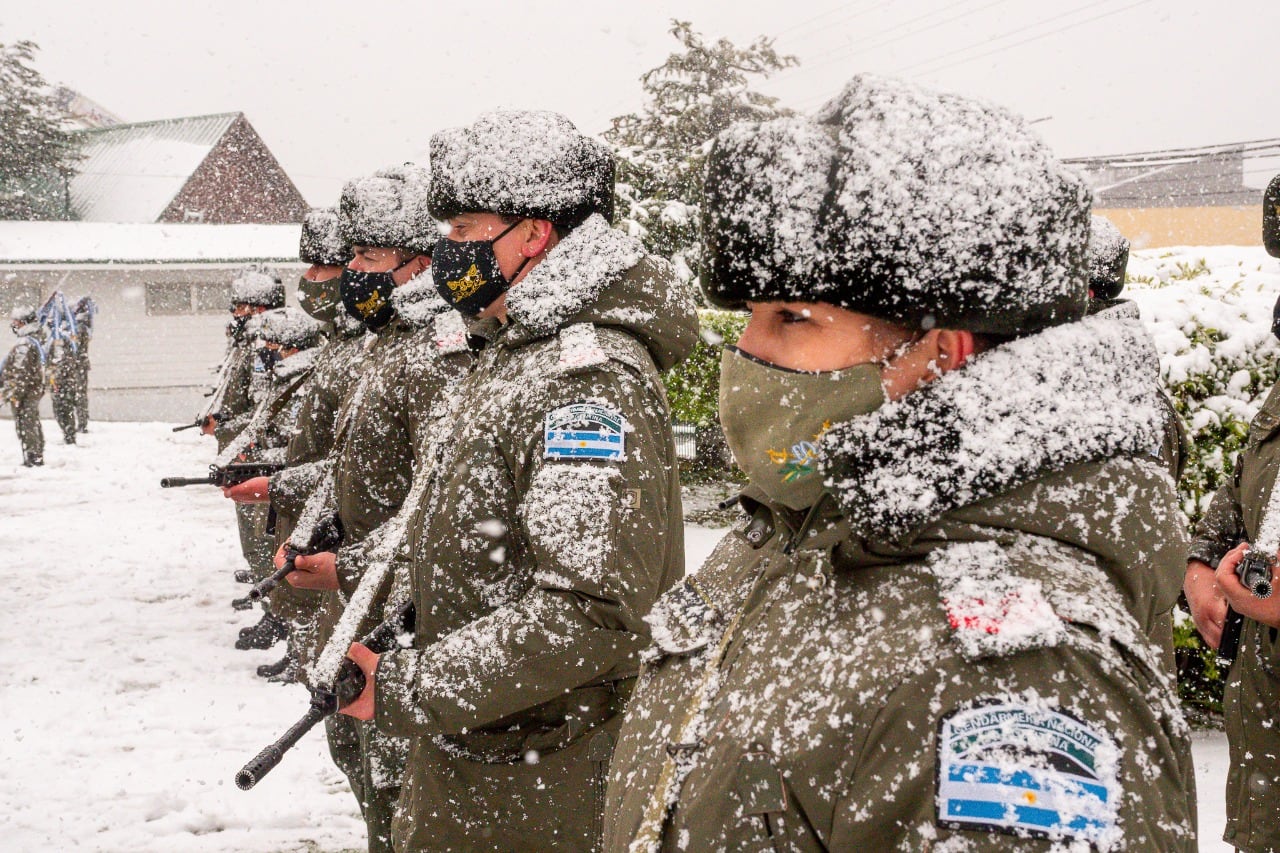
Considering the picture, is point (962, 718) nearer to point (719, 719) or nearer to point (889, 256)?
point (719, 719)

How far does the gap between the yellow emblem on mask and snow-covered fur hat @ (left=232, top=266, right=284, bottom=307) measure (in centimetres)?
730

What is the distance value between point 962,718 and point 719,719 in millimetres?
383

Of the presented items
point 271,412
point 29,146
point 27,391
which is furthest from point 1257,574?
point 29,146

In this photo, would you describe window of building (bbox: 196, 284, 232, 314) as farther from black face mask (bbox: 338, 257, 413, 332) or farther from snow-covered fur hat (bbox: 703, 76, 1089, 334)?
snow-covered fur hat (bbox: 703, 76, 1089, 334)

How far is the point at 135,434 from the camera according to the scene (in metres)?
18.9

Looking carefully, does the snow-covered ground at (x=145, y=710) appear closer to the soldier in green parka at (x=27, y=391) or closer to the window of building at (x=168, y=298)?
the soldier in green parka at (x=27, y=391)

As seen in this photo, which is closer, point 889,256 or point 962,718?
point 962,718

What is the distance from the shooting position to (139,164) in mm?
33875

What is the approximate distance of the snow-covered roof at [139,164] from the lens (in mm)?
31766

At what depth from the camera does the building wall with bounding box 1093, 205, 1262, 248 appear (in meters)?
25.1

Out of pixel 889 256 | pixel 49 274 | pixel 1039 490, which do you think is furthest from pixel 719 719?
pixel 49 274

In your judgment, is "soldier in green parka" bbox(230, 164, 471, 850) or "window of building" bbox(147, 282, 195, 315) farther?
"window of building" bbox(147, 282, 195, 315)

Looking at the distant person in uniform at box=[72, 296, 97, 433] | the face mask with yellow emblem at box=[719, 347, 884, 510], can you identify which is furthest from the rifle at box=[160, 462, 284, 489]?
the distant person in uniform at box=[72, 296, 97, 433]

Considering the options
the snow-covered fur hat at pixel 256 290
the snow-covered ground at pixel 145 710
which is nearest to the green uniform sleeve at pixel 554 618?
the snow-covered ground at pixel 145 710
